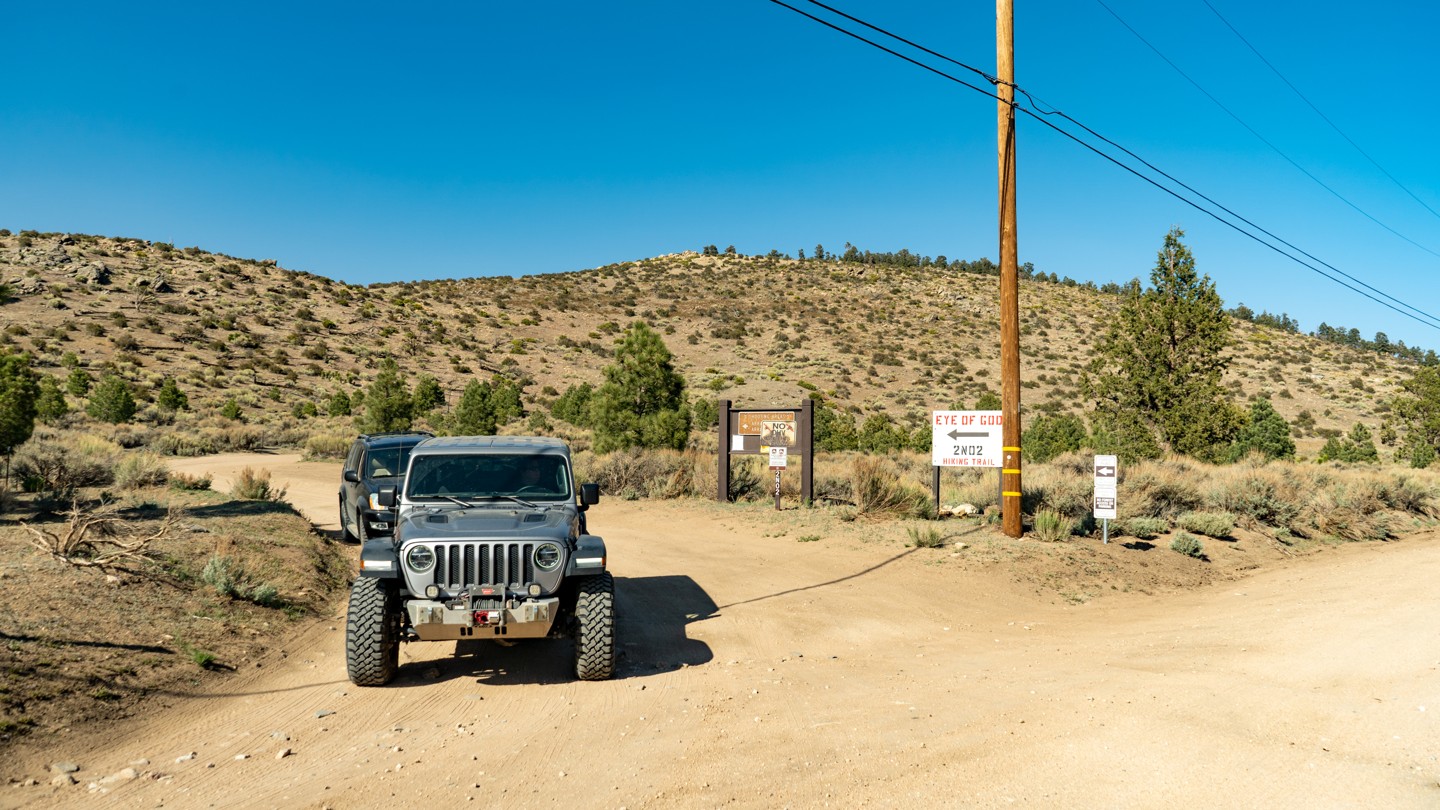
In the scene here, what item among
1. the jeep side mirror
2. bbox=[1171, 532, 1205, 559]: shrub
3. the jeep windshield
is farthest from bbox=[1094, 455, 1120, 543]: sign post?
the jeep windshield

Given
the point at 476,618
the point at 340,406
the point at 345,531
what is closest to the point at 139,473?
the point at 345,531

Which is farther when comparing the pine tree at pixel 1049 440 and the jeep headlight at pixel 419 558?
the pine tree at pixel 1049 440

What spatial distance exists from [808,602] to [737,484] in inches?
461

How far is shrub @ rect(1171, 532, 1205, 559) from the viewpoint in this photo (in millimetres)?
15398

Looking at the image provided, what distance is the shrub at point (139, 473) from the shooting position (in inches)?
700

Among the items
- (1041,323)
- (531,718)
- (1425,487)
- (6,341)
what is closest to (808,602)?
(531,718)

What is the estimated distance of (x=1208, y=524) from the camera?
17.1 m

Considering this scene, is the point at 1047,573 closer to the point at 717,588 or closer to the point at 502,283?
the point at 717,588

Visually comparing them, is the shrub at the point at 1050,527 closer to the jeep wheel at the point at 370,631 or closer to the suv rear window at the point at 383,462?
the suv rear window at the point at 383,462

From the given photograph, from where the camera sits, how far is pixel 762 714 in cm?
666

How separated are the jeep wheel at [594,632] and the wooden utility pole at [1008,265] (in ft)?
31.3

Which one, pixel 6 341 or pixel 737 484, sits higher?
pixel 6 341

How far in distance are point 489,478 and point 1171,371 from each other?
2243cm

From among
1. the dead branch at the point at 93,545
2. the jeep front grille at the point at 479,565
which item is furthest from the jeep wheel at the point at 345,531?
the jeep front grille at the point at 479,565
